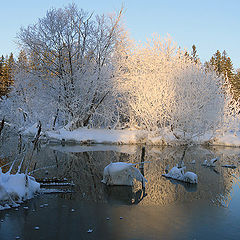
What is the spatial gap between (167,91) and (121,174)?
1738cm

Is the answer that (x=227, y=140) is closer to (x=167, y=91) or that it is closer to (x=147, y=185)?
(x=167, y=91)

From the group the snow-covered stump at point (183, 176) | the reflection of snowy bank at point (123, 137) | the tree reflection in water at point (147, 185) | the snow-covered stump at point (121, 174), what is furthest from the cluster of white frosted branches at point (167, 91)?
the snow-covered stump at point (121, 174)

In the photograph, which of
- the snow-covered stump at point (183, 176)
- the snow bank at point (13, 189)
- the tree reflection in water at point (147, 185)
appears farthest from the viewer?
the snow-covered stump at point (183, 176)

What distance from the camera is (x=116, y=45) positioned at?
28.8 m

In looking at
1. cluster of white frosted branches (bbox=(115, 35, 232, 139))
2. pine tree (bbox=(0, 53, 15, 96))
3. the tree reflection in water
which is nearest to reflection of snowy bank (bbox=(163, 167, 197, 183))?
the tree reflection in water

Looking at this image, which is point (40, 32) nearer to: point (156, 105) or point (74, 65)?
point (74, 65)

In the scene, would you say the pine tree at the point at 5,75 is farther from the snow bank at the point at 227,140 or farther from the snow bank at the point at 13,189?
the snow bank at the point at 13,189

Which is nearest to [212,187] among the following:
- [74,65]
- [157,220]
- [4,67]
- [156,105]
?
[157,220]

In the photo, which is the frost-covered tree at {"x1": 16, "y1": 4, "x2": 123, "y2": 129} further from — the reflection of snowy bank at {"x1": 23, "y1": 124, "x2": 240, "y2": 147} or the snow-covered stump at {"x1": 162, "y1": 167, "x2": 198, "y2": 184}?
the snow-covered stump at {"x1": 162, "y1": 167, "x2": 198, "y2": 184}

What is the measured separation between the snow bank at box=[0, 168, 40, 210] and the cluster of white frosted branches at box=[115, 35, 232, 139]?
739 inches

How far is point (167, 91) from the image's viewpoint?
2658 cm

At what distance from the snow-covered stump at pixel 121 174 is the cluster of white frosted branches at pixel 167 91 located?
52.6 feet

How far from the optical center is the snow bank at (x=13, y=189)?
7.50m

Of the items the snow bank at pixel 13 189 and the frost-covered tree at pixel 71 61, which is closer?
the snow bank at pixel 13 189
